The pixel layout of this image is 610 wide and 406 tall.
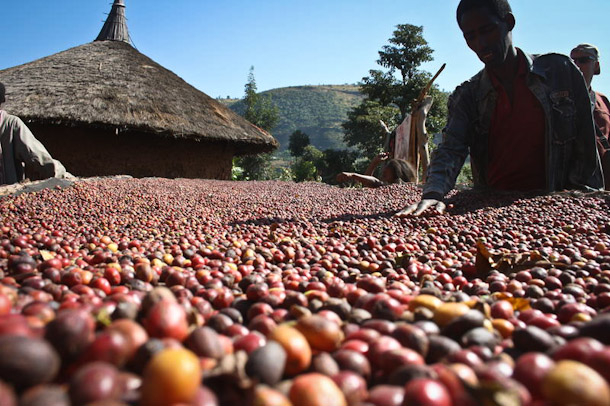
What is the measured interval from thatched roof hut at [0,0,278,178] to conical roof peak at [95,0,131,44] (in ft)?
9.04

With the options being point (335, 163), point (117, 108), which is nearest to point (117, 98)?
point (117, 108)

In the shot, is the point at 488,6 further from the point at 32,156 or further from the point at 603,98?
the point at 32,156

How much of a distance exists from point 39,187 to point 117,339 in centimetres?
571

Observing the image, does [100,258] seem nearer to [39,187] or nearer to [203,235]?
[203,235]

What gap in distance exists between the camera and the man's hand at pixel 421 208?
13.1ft

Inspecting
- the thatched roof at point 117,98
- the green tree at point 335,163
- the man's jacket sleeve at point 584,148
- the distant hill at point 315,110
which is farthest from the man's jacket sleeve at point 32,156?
the distant hill at point 315,110

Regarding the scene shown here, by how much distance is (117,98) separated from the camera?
1139 cm

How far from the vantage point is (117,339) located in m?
0.88

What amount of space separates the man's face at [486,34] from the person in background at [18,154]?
6123 mm

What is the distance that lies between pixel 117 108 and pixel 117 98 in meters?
0.68

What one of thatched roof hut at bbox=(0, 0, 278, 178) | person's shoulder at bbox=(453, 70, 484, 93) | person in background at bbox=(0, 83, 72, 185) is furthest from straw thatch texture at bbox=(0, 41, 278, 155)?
person's shoulder at bbox=(453, 70, 484, 93)

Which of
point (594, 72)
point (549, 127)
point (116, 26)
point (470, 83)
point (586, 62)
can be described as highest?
point (116, 26)

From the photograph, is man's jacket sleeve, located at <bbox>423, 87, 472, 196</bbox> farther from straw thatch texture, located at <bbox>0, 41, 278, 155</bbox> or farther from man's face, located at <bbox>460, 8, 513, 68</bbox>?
straw thatch texture, located at <bbox>0, 41, 278, 155</bbox>

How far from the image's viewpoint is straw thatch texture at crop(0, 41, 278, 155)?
409 inches
